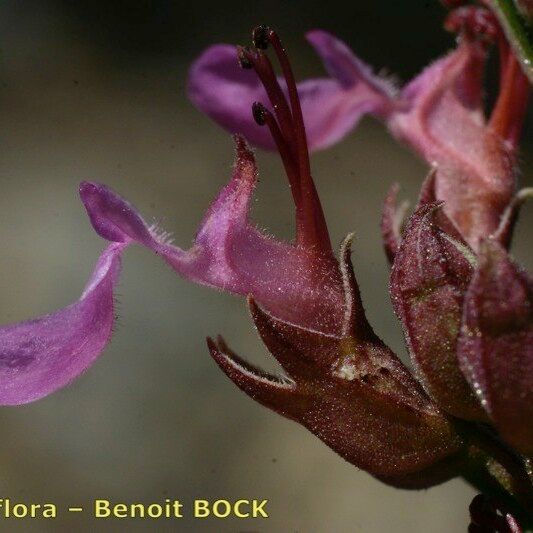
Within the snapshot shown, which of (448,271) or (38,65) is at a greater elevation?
(448,271)

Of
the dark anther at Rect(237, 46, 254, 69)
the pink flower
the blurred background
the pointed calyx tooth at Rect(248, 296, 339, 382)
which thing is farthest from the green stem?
the blurred background

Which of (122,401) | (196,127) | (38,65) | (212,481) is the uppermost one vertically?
(38,65)

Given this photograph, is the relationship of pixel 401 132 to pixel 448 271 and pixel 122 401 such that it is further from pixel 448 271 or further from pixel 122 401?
pixel 122 401

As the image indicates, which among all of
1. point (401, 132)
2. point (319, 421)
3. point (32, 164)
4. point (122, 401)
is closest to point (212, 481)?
point (122, 401)

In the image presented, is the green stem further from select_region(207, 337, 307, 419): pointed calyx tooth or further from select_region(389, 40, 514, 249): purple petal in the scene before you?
select_region(389, 40, 514, 249): purple petal

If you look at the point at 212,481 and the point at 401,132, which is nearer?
the point at 401,132

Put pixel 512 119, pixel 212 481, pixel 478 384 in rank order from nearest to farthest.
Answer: pixel 478 384 → pixel 512 119 → pixel 212 481

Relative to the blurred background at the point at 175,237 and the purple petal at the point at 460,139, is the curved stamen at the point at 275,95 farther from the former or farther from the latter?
the blurred background at the point at 175,237

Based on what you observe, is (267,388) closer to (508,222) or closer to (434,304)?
(434,304)
